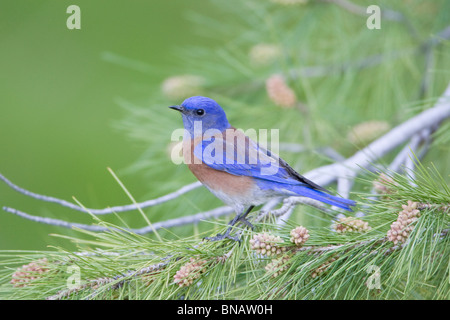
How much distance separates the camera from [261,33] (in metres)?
2.84

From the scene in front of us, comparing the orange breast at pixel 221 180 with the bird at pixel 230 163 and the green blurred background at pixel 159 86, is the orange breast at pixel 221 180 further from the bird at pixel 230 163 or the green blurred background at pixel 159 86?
the green blurred background at pixel 159 86

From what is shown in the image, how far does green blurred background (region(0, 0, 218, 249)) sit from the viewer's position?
152 inches

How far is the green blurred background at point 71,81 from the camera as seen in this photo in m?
3.87

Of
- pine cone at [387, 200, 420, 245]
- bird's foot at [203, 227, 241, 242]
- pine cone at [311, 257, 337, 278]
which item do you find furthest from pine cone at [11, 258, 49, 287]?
pine cone at [387, 200, 420, 245]

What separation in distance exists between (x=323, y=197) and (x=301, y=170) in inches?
27.2

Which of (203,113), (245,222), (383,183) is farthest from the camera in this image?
(203,113)

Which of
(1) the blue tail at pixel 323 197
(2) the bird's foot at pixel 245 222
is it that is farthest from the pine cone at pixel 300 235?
(2) the bird's foot at pixel 245 222

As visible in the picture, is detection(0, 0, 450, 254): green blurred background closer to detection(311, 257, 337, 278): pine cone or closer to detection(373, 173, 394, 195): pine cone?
detection(373, 173, 394, 195): pine cone

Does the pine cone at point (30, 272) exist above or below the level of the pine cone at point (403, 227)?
below

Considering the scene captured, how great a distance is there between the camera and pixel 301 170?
225cm

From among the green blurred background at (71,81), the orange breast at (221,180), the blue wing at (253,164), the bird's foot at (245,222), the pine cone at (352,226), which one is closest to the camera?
the pine cone at (352,226)

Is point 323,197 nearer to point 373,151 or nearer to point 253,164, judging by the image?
point 253,164

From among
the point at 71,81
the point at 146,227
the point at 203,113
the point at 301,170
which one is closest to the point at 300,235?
the point at 146,227

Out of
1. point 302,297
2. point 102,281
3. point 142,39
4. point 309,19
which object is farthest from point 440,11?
point 142,39
